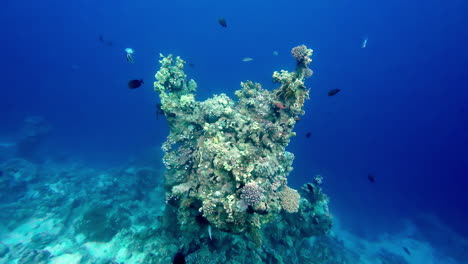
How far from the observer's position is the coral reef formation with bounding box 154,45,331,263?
224 inches

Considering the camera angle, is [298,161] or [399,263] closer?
[399,263]

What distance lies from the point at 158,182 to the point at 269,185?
13901 mm

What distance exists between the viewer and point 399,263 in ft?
67.9

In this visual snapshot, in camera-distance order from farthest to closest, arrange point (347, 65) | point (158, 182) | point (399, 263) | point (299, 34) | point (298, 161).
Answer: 1. point (299, 34)
2. point (347, 65)
3. point (298, 161)
4. point (399, 263)
5. point (158, 182)

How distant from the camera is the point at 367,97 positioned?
263ft

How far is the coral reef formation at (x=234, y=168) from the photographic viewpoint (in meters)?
5.69

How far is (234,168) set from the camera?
5777 mm

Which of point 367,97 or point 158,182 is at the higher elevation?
point 367,97

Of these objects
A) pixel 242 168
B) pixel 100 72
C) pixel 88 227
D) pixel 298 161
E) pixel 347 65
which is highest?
pixel 347 65

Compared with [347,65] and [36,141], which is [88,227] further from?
[347,65]

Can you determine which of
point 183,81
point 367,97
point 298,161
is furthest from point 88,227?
point 367,97

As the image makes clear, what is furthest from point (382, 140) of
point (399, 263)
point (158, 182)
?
point (158, 182)

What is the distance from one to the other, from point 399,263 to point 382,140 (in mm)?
47318

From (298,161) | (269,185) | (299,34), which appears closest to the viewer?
(269,185)
